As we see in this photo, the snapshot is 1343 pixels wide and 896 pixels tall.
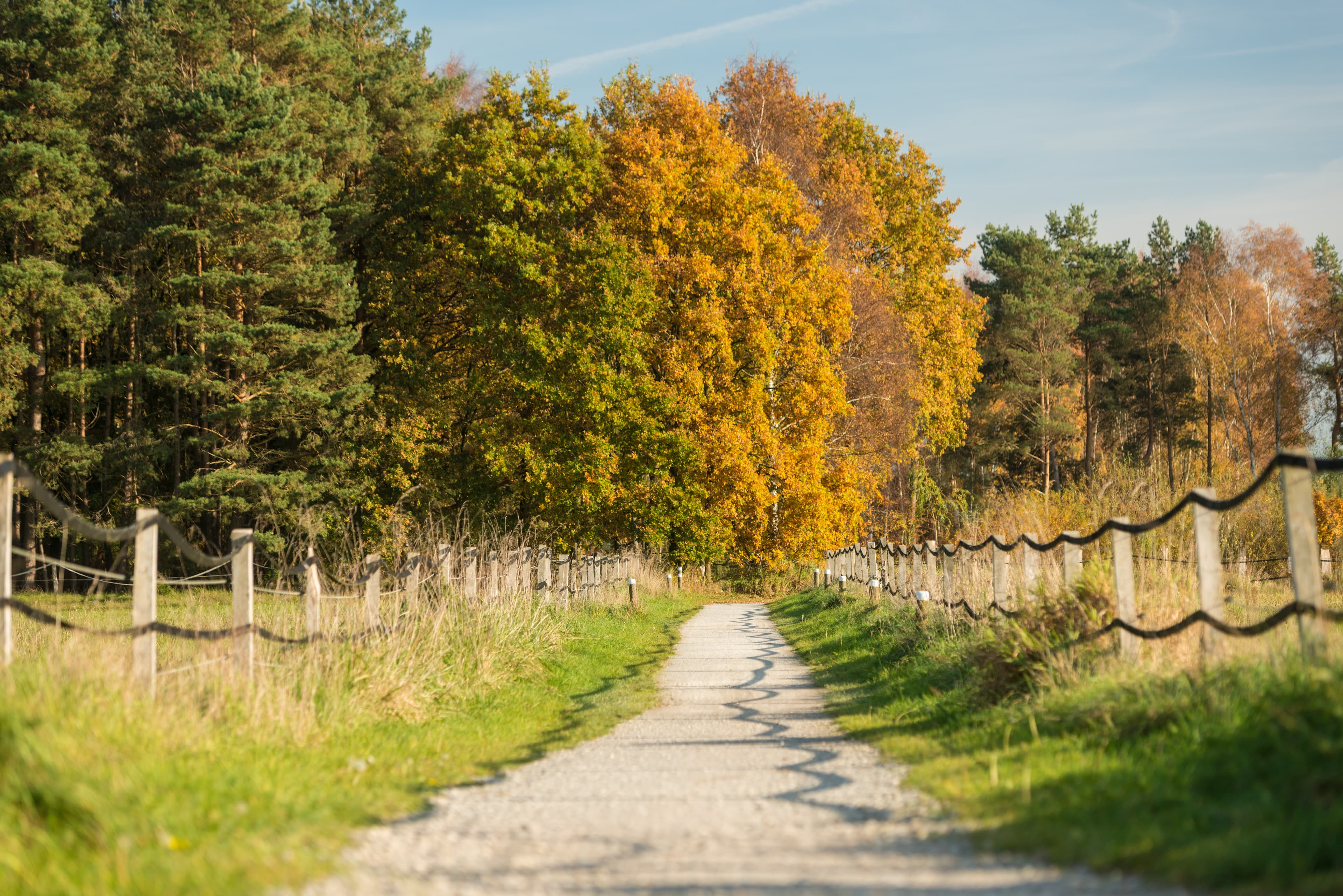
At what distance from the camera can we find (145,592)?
7688 mm

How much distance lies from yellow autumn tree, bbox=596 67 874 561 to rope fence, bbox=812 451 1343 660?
60.3 ft

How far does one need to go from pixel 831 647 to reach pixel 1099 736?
9998 mm

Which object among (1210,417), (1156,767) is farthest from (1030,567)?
(1210,417)

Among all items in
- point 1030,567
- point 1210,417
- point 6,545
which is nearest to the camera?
point 6,545

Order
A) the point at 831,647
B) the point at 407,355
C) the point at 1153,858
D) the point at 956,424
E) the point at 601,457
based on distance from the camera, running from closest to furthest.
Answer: the point at 1153,858 < the point at 831,647 < the point at 601,457 < the point at 407,355 < the point at 956,424

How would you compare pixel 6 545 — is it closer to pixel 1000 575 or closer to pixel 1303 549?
pixel 1303 549

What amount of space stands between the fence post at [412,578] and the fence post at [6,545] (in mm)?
5474

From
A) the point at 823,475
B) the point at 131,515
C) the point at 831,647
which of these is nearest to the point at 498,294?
the point at 823,475

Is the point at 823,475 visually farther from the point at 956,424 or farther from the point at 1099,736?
the point at 1099,736

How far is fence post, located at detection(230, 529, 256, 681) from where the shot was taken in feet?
27.8

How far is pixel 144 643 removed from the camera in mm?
7523

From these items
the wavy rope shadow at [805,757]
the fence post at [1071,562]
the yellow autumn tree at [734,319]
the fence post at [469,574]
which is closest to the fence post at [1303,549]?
the wavy rope shadow at [805,757]

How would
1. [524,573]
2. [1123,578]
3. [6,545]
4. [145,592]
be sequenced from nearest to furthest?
1. [6,545]
2. [145,592]
3. [1123,578]
4. [524,573]

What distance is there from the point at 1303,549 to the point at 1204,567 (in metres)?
1.28
